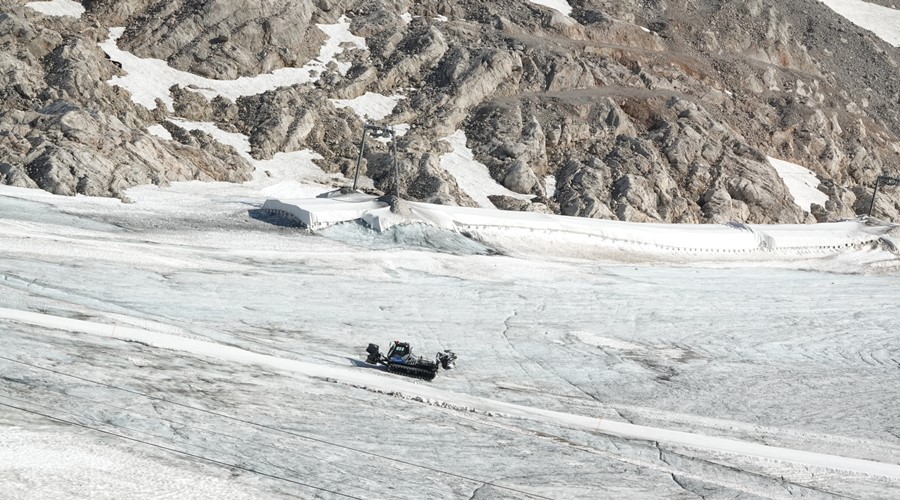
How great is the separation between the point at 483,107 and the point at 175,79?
1834 cm

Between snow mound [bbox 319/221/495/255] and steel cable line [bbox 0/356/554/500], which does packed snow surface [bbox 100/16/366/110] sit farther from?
steel cable line [bbox 0/356/554/500]

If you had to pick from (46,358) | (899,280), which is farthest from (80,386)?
(899,280)

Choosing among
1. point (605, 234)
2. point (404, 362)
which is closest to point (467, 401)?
point (404, 362)

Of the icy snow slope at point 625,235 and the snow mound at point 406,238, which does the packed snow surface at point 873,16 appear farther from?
the snow mound at point 406,238

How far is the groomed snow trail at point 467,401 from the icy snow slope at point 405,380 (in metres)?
0.12

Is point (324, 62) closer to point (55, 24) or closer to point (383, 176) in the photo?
point (383, 176)

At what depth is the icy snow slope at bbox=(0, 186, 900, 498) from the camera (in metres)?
17.5

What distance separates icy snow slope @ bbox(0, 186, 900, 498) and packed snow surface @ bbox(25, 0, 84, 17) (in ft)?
71.7

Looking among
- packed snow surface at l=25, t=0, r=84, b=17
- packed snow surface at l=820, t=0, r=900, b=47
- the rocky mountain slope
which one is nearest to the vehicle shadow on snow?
the rocky mountain slope

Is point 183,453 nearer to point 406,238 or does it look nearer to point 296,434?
point 296,434

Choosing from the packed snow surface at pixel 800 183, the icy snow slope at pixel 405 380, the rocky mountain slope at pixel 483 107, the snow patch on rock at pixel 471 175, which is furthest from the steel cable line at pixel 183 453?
the packed snow surface at pixel 800 183

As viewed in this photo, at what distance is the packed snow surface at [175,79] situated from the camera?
52031 millimetres

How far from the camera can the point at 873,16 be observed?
96812 mm

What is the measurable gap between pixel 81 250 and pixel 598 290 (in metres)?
18.9
